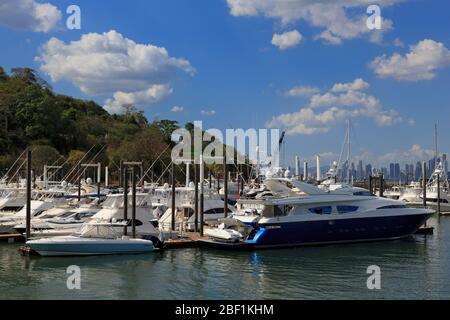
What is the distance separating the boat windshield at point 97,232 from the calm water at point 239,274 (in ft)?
6.47

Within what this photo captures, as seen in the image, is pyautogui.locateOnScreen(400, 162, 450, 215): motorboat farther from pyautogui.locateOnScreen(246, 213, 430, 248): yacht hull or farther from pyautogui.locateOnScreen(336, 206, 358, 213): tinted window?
pyautogui.locateOnScreen(336, 206, 358, 213): tinted window

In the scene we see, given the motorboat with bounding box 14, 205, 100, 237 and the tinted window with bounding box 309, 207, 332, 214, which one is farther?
the tinted window with bounding box 309, 207, 332, 214

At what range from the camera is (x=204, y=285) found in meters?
22.2

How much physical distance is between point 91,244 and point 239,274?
8905 millimetres

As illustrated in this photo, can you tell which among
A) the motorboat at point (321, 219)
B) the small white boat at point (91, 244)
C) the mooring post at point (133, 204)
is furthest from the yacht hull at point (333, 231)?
the small white boat at point (91, 244)

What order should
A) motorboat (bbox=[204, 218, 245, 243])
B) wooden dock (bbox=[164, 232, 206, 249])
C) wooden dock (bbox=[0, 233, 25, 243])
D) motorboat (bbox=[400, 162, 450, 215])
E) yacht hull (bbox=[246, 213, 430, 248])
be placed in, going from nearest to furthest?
1. wooden dock (bbox=[164, 232, 206, 249])
2. motorboat (bbox=[204, 218, 245, 243])
3. yacht hull (bbox=[246, 213, 430, 248])
4. wooden dock (bbox=[0, 233, 25, 243])
5. motorboat (bbox=[400, 162, 450, 215])

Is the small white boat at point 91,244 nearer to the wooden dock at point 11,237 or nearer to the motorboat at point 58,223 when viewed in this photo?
the motorboat at point 58,223

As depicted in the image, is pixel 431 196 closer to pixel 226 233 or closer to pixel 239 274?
pixel 226 233

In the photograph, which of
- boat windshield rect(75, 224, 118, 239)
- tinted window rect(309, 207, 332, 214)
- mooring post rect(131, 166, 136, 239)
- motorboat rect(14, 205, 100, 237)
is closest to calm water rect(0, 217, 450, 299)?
boat windshield rect(75, 224, 118, 239)

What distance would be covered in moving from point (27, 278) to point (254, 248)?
13.3 meters

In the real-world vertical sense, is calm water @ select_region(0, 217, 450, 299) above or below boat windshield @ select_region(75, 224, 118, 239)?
below

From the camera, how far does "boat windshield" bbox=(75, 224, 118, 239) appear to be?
29.9m

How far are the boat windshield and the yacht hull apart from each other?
8151 mm
